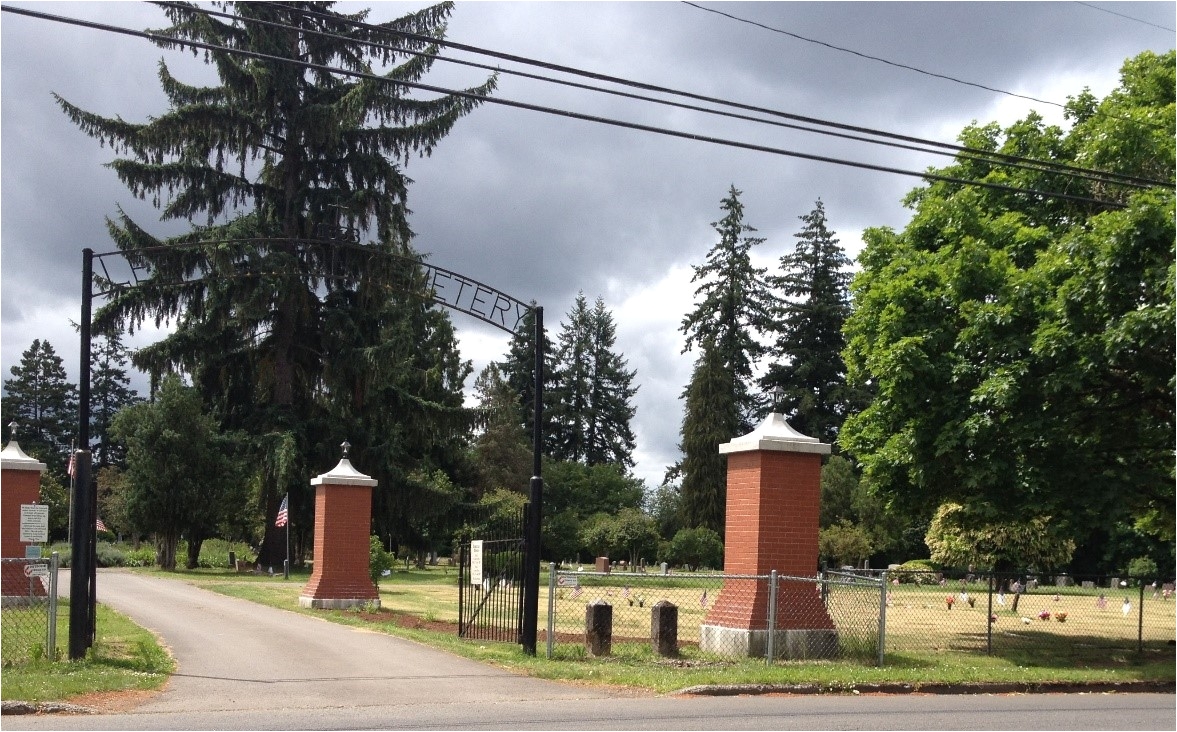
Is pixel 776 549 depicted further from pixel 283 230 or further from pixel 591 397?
pixel 591 397

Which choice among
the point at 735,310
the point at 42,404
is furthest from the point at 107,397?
the point at 735,310

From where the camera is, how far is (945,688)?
39.8 feet

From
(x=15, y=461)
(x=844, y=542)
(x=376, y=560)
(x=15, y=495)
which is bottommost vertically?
(x=844, y=542)

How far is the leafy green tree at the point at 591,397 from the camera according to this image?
8288 cm

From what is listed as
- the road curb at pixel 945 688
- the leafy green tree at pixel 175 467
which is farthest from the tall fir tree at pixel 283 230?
the road curb at pixel 945 688

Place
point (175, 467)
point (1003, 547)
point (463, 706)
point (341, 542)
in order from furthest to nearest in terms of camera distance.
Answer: point (175, 467) < point (1003, 547) < point (341, 542) < point (463, 706)

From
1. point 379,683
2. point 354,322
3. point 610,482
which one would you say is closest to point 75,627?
point 379,683

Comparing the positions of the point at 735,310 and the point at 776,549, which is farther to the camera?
the point at 735,310

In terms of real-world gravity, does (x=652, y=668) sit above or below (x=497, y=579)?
below

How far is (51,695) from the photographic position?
10125 millimetres

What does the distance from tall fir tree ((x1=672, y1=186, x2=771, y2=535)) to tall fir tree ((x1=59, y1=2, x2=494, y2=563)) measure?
64.3 ft

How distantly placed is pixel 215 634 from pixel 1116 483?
13.2 m

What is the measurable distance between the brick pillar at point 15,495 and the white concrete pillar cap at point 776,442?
13431 mm

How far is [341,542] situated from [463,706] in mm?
12550
